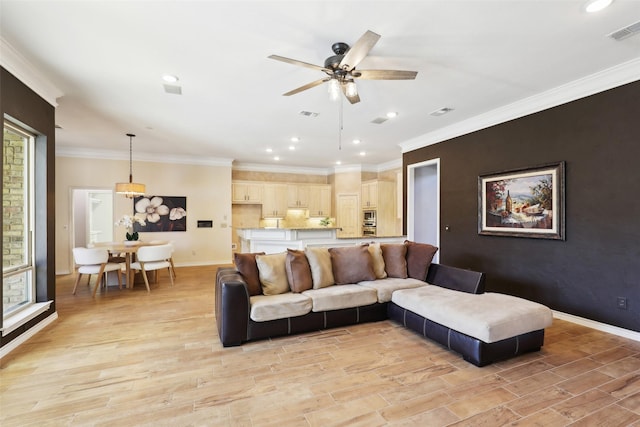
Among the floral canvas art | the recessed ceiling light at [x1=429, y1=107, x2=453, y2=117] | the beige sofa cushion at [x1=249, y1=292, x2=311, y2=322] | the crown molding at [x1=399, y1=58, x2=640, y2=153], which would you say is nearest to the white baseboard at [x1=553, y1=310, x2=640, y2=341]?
the crown molding at [x1=399, y1=58, x2=640, y2=153]

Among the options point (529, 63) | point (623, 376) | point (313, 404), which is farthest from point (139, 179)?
point (623, 376)

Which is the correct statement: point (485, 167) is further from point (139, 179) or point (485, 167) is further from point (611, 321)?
point (139, 179)

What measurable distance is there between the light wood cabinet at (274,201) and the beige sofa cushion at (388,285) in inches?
204

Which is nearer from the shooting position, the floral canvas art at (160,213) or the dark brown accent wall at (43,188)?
the dark brown accent wall at (43,188)

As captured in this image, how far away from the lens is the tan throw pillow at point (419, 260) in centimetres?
401

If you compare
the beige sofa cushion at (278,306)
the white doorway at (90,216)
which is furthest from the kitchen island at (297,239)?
the white doorway at (90,216)

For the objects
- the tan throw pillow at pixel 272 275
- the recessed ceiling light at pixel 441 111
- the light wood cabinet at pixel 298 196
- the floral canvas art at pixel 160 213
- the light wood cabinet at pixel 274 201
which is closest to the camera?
the tan throw pillow at pixel 272 275

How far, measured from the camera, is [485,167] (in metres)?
4.60

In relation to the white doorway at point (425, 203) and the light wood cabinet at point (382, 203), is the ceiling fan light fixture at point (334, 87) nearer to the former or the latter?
the white doorway at point (425, 203)

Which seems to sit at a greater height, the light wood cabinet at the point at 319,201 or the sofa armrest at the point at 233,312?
the light wood cabinet at the point at 319,201

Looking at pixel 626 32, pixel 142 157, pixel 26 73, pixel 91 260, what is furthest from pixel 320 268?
pixel 142 157

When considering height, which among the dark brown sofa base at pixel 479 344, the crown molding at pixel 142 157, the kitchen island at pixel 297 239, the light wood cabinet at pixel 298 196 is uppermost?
the crown molding at pixel 142 157

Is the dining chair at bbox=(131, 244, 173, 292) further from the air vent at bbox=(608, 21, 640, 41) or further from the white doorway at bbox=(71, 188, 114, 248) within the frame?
the air vent at bbox=(608, 21, 640, 41)

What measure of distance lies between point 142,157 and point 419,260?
6.68 metres
